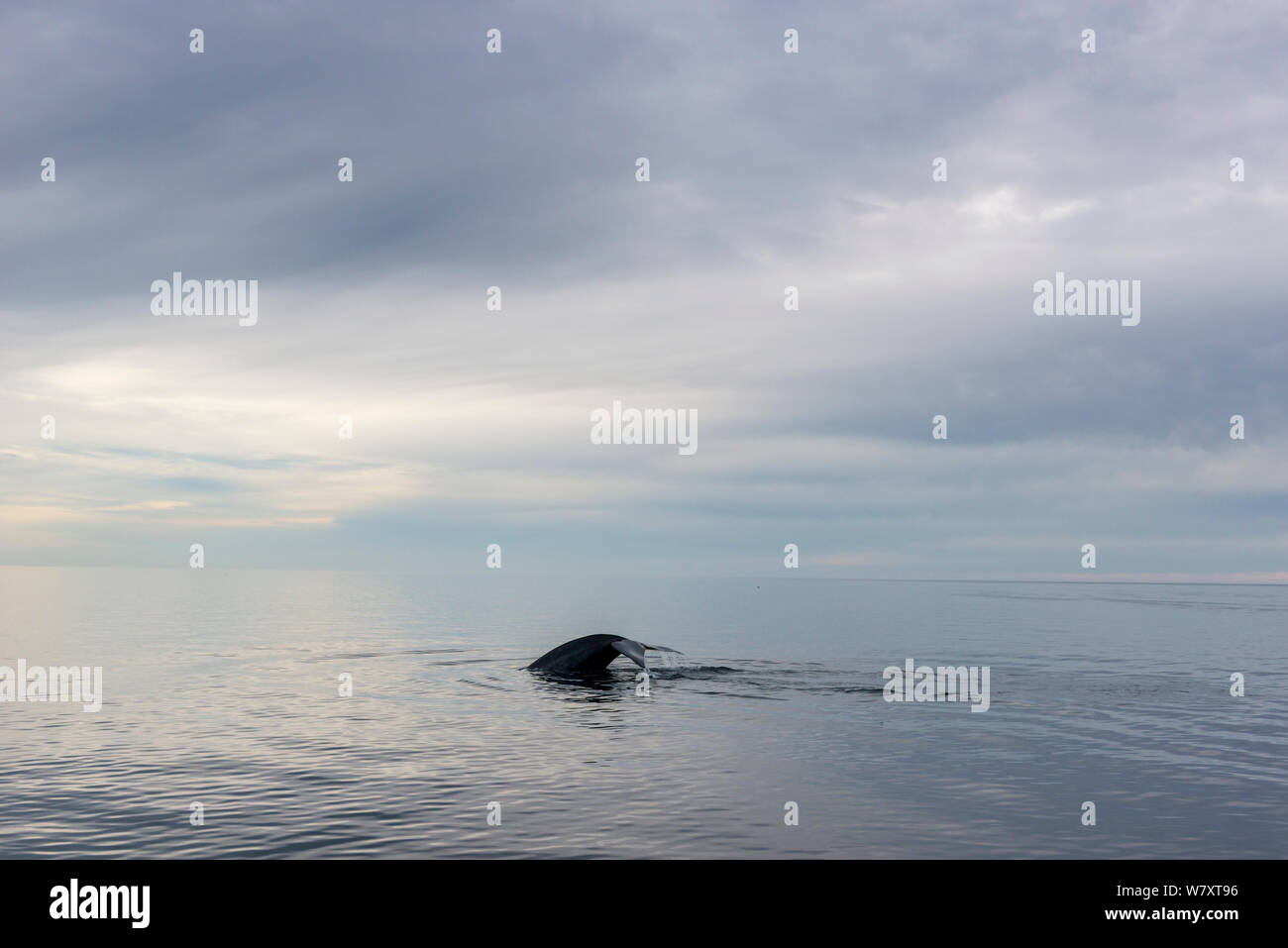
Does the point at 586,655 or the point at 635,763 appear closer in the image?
the point at 635,763

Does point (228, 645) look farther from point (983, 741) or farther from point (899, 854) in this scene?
point (899, 854)

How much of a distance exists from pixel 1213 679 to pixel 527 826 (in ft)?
117

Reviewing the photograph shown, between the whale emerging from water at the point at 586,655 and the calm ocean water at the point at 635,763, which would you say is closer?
the calm ocean water at the point at 635,763

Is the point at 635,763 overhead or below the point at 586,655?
below

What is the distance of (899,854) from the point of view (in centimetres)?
1391

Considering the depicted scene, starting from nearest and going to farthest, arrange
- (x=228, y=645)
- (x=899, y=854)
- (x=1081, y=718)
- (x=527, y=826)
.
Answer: (x=899, y=854)
(x=527, y=826)
(x=1081, y=718)
(x=228, y=645)

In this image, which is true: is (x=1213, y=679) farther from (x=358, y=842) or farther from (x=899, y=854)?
(x=358, y=842)

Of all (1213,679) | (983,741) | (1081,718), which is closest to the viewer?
(983,741)

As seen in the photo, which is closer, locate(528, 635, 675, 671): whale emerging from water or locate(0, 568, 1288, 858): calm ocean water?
locate(0, 568, 1288, 858): calm ocean water
